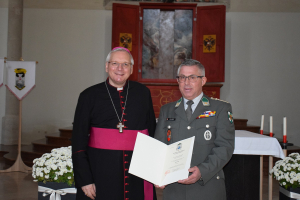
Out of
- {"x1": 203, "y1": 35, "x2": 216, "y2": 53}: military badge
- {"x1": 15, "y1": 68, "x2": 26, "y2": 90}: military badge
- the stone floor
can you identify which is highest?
{"x1": 203, "y1": 35, "x2": 216, "y2": 53}: military badge

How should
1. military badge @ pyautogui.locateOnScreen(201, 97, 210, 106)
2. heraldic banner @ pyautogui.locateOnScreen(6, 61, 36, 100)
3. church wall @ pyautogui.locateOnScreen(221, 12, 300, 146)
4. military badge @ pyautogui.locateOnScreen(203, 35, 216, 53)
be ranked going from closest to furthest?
military badge @ pyautogui.locateOnScreen(201, 97, 210, 106)
heraldic banner @ pyautogui.locateOnScreen(6, 61, 36, 100)
military badge @ pyautogui.locateOnScreen(203, 35, 216, 53)
church wall @ pyautogui.locateOnScreen(221, 12, 300, 146)

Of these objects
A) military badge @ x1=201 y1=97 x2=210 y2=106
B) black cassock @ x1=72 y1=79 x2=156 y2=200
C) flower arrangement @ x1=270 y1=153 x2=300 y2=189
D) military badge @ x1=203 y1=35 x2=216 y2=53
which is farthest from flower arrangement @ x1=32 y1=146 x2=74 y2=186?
military badge @ x1=203 y1=35 x2=216 y2=53

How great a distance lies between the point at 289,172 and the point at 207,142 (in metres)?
1.56

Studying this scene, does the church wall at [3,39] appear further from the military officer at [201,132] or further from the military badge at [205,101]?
the military badge at [205,101]

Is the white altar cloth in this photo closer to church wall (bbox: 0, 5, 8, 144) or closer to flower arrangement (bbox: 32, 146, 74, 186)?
flower arrangement (bbox: 32, 146, 74, 186)

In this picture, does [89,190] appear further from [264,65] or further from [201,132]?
[264,65]

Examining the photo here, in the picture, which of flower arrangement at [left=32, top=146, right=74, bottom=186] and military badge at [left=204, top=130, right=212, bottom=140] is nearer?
military badge at [left=204, top=130, right=212, bottom=140]

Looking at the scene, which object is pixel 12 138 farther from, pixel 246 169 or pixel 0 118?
pixel 246 169

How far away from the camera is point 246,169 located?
3312 mm

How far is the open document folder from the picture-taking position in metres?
1.73

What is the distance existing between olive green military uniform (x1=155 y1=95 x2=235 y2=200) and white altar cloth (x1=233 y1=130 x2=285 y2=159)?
1.20 m

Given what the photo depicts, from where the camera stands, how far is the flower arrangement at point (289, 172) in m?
2.96

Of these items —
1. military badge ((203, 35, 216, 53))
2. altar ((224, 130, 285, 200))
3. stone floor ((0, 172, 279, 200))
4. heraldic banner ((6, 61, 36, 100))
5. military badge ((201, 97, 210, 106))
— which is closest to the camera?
military badge ((201, 97, 210, 106))

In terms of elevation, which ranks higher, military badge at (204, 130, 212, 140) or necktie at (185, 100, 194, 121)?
necktie at (185, 100, 194, 121)
